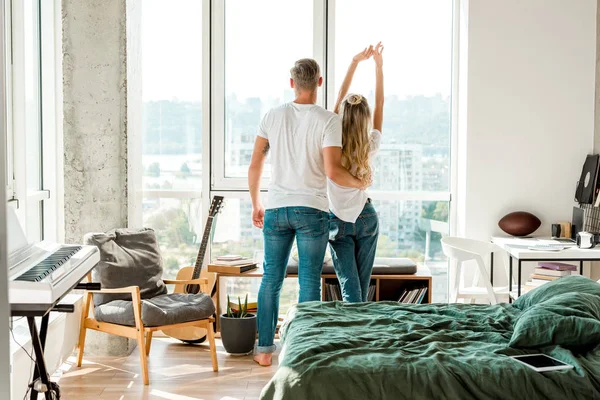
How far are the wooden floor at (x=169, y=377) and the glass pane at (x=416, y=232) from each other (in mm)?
1487

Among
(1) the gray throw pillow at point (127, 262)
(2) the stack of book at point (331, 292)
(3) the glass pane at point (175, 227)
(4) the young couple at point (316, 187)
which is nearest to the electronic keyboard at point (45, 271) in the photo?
(1) the gray throw pillow at point (127, 262)

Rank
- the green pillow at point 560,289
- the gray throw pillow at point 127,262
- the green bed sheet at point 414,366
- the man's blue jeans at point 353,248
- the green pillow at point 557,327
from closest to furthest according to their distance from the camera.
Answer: the green bed sheet at point 414,366, the green pillow at point 557,327, the green pillow at point 560,289, the man's blue jeans at point 353,248, the gray throw pillow at point 127,262

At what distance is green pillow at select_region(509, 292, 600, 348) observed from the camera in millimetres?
2922

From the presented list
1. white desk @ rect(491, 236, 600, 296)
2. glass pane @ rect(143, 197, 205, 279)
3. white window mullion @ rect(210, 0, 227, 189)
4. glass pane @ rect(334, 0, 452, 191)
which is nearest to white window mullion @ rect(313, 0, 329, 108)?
glass pane @ rect(334, 0, 452, 191)

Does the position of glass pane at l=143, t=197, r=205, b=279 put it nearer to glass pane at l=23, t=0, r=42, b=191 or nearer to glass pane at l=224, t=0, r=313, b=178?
glass pane at l=224, t=0, r=313, b=178

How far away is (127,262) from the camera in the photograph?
4.79 metres

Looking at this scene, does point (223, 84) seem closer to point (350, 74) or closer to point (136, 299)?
point (350, 74)

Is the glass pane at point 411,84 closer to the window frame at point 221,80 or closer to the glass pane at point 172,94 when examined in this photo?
the window frame at point 221,80

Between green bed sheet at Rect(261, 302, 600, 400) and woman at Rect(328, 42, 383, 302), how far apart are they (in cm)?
116

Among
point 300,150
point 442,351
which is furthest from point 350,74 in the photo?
point 442,351

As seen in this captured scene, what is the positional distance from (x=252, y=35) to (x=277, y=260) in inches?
84.3

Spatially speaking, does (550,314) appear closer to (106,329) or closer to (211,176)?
(106,329)

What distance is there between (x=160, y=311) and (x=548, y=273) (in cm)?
253

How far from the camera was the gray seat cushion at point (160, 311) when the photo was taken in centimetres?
443
